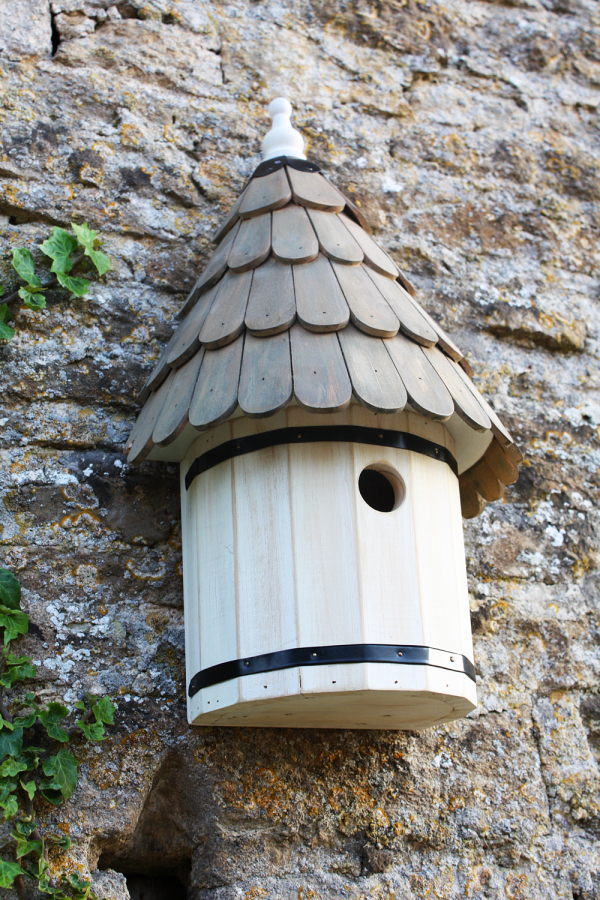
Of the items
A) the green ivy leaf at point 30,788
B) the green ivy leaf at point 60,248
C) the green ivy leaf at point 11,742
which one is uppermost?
the green ivy leaf at point 60,248

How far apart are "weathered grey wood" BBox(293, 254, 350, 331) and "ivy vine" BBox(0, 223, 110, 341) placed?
1.76 feet

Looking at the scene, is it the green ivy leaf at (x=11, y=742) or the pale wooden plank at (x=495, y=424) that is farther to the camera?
the pale wooden plank at (x=495, y=424)

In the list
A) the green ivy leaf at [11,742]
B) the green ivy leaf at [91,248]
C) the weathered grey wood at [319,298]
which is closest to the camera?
the green ivy leaf at [11,742]

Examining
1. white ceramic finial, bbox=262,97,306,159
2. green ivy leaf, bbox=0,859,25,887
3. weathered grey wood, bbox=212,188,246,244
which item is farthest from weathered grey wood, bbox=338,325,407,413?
green ivy leaf, bbox=0,859,25,887

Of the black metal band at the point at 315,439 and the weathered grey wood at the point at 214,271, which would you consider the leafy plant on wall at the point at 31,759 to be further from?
the weathered grey wood at the point at 214,271

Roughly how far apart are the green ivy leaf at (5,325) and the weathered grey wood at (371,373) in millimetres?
753

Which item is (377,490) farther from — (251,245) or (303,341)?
(251,245)

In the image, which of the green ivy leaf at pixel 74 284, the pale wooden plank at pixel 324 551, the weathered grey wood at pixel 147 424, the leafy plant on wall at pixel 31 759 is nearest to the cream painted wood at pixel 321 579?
the pale wooden plank at pixel 324 551

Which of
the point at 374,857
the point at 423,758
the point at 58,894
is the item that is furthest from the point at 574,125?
the point at 58,894

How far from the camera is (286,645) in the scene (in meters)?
1.48

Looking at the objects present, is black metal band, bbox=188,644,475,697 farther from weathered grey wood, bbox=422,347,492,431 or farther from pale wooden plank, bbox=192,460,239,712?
weathered grey wood, bbox=422,347,492,431

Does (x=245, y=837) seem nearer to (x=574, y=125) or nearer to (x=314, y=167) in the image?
(x=314, y=167)

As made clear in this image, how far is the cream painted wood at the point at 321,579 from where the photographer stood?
1.49m

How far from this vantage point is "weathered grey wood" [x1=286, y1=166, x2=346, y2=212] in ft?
6.41
